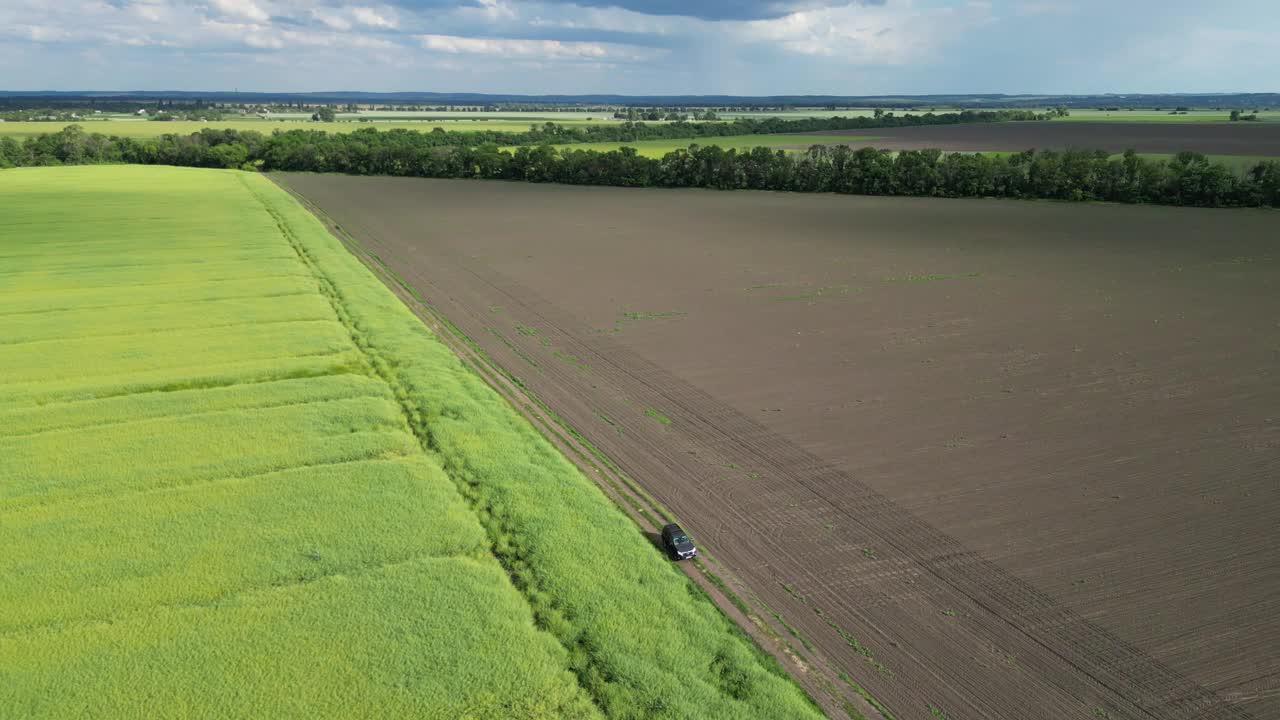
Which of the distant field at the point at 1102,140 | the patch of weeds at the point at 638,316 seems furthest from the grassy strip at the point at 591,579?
the distant field at the point at 1102,140

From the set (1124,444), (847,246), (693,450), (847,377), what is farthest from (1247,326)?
(693,450)

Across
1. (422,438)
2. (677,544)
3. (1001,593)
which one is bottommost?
(1001,593)

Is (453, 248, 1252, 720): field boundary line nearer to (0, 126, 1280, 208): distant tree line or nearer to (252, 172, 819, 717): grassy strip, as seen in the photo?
(252, 172, 819, 717): grassy strip

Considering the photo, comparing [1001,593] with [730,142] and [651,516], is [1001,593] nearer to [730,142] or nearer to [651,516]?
[651,516]

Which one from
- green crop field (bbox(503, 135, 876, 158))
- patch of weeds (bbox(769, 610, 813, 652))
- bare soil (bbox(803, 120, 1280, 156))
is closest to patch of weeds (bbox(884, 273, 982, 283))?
patch of weeds (bbox(769, 610, 813, 652))

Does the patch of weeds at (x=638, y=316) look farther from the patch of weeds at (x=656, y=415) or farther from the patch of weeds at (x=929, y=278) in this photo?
the patch of weeds at (x=929, y=278)

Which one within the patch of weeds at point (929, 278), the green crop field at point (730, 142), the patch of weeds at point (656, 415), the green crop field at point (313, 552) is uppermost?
the green crop field at point (730, 142)

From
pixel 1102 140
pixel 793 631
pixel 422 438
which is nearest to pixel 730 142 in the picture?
pixel 1102 140
